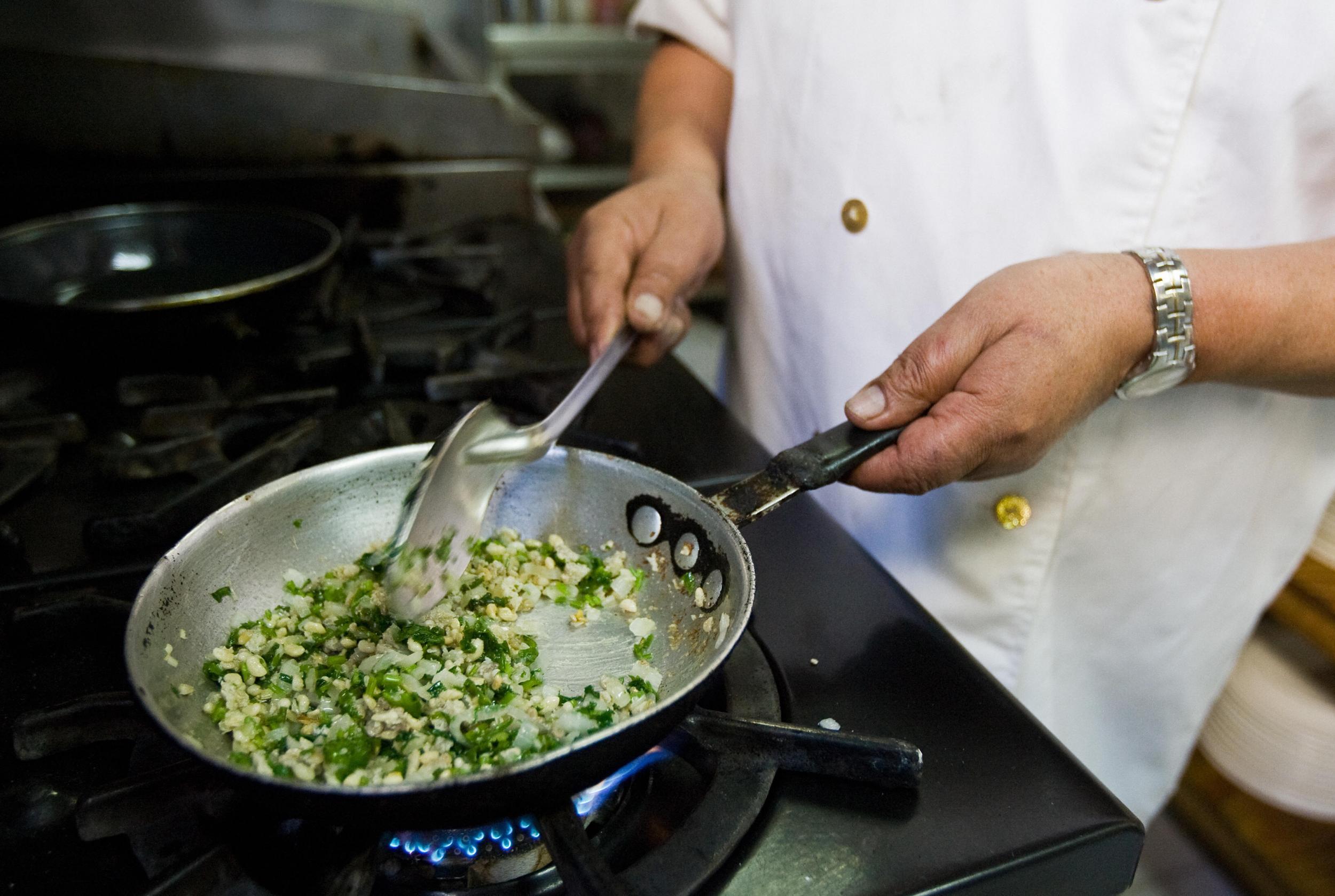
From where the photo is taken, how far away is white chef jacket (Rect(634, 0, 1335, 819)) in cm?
74

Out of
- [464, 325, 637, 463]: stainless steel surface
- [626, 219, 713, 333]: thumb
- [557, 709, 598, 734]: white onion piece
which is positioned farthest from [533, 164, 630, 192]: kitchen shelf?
[557, 709, 598, 734]: white onion piece

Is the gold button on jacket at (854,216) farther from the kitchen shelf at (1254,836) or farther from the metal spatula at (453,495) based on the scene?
the kitchen shelf at (1254,836)

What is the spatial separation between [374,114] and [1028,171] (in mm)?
1049

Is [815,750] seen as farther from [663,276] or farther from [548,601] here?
[663,276]

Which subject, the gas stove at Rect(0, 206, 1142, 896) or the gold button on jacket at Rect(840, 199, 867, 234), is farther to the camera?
the gold button on jacket at Rect(840, 199, 867, 234)

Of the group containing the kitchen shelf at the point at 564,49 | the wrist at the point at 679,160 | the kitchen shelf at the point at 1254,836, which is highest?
the wrist at the point at 679,160

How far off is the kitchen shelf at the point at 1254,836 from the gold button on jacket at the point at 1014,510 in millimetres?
987

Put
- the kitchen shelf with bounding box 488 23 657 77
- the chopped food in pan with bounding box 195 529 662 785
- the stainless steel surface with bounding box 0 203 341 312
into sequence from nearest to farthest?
the chopped food in pan with bounding box 195 529 662 785, the stainless steel surface with bounding box 0 203 341 312, the kitchen shelf with bounding box 488 23 657 77

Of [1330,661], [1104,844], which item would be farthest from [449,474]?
[1330,661]

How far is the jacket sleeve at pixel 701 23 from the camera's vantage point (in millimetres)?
1106

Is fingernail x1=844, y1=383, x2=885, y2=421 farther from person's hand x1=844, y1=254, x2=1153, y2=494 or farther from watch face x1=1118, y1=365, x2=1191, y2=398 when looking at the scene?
watch face x1=1118, y1=365, x2=1191, y2=398

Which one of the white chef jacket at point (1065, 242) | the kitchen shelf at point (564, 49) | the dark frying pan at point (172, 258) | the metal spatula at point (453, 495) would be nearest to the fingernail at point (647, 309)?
the metal spatula at point (453, 495)

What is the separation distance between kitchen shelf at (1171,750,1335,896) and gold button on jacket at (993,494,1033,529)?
0.99 metres

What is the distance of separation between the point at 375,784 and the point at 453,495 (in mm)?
254
